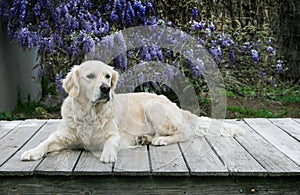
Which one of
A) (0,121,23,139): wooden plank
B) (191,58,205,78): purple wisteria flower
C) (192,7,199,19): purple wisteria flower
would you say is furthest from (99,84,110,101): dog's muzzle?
(192,7,199,19): purple wisteria flower

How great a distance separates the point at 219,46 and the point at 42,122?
2043 mm

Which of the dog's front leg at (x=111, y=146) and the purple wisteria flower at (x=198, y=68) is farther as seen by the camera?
the purple wisteria flower at (x=198, y=68)

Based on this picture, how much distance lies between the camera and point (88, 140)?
8.97 ft

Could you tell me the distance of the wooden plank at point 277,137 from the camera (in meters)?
2.84

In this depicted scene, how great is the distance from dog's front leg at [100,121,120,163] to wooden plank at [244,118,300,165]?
1119 mm

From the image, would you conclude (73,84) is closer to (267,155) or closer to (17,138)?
(17,138)

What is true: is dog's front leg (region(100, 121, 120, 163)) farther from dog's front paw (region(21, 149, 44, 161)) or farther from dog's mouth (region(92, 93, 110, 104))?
dog's front paw (region(21, 149, 44, 161))

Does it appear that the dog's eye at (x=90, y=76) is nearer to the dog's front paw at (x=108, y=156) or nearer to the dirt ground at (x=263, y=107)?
the dog's front paw at (x=108, y=156)

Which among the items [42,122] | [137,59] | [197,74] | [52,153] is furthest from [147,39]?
[52,153]

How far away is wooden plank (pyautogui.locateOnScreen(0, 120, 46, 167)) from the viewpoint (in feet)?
9.11

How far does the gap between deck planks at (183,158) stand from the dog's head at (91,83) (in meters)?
0.38

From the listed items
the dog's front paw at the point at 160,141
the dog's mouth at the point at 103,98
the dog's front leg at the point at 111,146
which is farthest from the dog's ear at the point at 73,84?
the dog's front paw at the point at 160,141

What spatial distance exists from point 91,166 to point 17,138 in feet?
3.48

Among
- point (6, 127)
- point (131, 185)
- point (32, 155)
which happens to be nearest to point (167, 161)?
point (131, 185)
